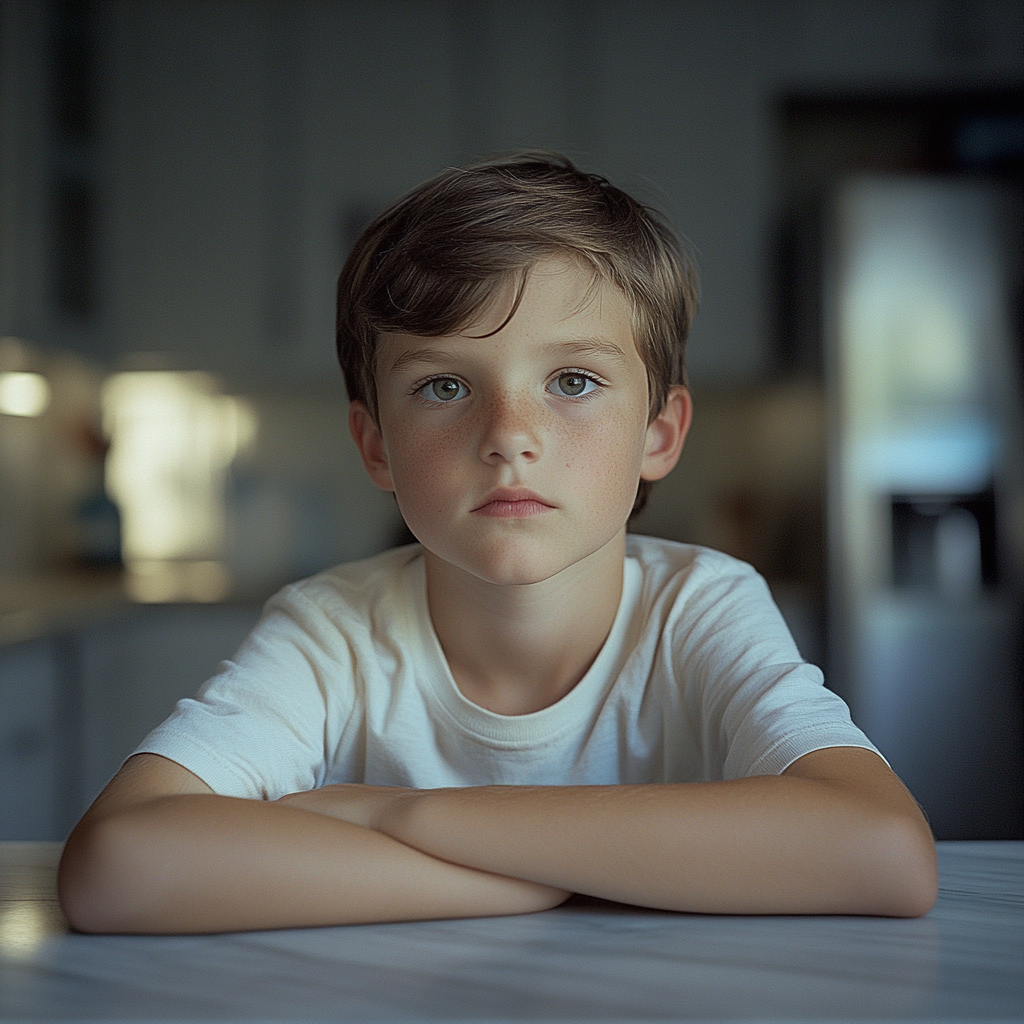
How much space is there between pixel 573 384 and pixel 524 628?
206mm

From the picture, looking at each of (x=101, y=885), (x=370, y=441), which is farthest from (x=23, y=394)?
(x=101, y=885)

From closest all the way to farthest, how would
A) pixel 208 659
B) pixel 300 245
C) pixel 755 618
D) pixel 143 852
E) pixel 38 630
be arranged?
pixel 143 852 < pixel 755 618 < pixel 38 630 < pixel 208 659 < pixel 300 245

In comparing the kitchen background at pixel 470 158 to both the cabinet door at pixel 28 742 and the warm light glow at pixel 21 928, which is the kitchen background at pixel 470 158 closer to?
the cabinet door at pixel 28 742

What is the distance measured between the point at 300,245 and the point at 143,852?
2.61 metres

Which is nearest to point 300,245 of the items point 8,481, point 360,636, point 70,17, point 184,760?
point 70,17

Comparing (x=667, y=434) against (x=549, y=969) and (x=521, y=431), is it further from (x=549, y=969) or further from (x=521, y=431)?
(x=549, y=969)

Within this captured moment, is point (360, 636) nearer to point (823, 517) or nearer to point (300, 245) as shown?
point (823, 517)

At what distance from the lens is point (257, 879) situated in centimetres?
52

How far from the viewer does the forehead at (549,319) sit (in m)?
0.70

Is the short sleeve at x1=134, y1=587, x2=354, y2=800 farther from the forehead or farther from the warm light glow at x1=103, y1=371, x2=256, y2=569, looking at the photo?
the warm light glow at x1=103, y1=371, x2=256, y2=569

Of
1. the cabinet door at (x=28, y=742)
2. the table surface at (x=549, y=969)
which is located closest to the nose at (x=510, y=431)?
the table surface at (x=549, y=969)

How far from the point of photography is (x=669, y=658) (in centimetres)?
82

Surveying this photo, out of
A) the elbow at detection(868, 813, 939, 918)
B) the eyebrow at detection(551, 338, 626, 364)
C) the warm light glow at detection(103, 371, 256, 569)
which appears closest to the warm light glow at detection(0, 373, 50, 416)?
the warm light glow at detection(103, 371, 256, 569)

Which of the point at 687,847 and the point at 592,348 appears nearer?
the point at 687,847
